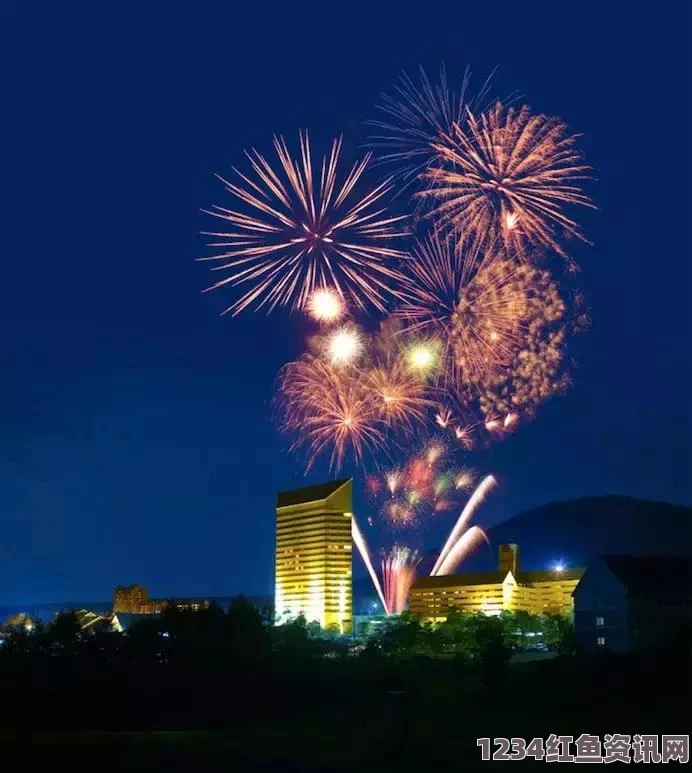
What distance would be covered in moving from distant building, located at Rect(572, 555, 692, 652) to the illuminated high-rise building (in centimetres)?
5747

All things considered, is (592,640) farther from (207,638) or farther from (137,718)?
(137,718)

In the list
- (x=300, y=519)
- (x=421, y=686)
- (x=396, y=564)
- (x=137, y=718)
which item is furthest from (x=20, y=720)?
(x=300, y=519)

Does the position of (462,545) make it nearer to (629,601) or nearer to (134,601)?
(629,601)

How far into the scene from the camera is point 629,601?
65875mm

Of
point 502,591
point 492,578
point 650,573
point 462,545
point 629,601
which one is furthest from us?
point 492,578

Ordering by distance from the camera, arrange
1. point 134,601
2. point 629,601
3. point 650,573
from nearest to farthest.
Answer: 1. point 629,601
2. point 650,573
3. point 134,601

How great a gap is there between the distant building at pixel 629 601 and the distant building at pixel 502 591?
43597 mm

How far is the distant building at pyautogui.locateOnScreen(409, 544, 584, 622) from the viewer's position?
117 metres

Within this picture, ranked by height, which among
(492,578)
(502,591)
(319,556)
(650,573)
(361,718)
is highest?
(319,556)

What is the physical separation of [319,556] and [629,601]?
65585mm

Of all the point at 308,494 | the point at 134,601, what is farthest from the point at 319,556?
the point at 134,601

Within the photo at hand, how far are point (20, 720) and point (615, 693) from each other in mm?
19489

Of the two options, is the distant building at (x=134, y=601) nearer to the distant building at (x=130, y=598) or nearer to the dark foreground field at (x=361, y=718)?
the distant building at (x=130, y=598)

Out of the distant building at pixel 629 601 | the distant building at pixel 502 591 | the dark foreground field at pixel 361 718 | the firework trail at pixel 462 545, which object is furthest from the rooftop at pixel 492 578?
the dark foreground field at pixel 361 718
